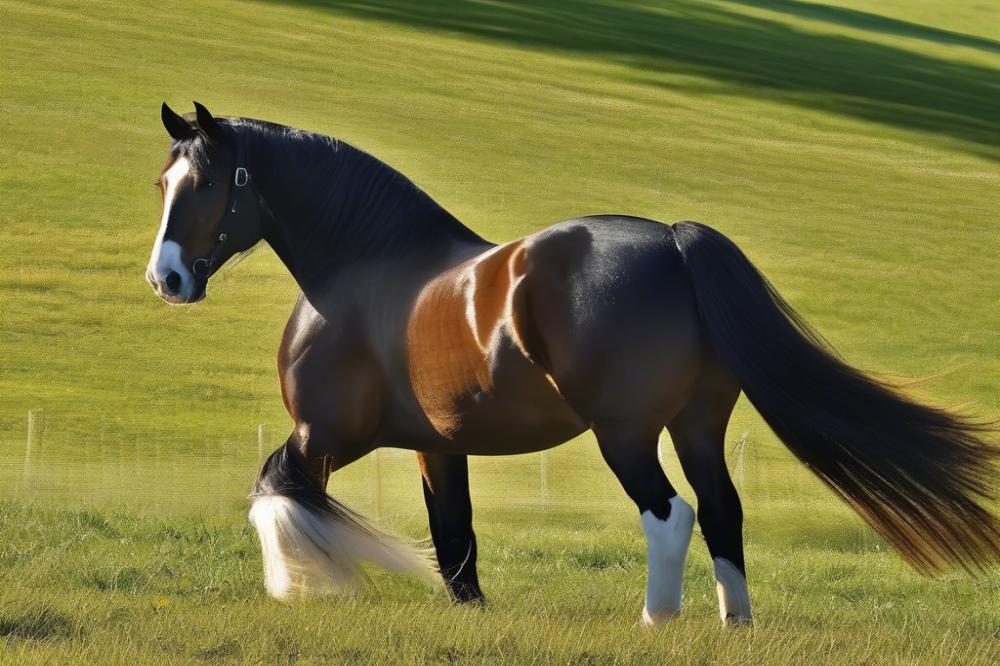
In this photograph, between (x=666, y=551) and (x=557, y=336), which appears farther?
(x=557, y=336)

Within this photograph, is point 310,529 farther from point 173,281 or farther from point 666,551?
point 666,551

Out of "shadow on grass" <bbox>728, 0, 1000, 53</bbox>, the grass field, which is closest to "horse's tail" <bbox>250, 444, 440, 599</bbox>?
the grass field

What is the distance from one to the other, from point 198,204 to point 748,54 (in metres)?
49.9

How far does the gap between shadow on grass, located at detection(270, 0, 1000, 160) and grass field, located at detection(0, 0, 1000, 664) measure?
0.23 metres

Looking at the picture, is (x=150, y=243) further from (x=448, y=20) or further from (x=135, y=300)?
(x=448, y=20)

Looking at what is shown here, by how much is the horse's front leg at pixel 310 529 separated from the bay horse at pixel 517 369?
12 millimetres

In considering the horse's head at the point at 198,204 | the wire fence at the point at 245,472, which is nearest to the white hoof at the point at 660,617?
the horse's head at the point at 198,204

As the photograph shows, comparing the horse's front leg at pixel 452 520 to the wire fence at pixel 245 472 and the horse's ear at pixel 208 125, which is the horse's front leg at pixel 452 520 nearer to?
the horse's ear at pixel 208 125

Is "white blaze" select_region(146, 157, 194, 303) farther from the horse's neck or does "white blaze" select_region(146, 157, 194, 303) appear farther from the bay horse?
the horse's neck

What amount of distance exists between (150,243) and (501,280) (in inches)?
904

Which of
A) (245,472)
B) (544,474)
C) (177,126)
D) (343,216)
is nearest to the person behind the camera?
(177,126)

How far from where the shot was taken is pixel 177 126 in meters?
8.44

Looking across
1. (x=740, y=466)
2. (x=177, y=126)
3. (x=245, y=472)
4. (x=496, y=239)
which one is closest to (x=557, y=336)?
(x=177, y=126)

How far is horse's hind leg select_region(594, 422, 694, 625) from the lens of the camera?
7391 mm
